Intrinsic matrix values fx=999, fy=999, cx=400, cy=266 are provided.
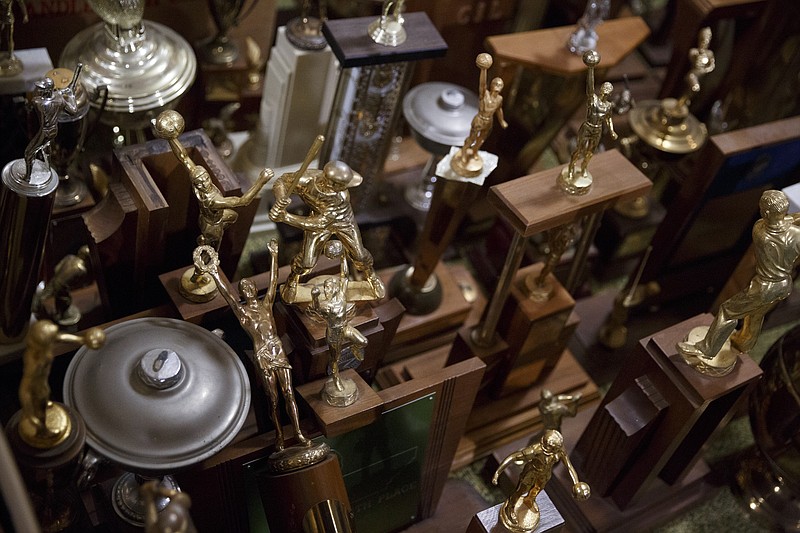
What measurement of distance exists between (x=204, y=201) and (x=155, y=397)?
28cm

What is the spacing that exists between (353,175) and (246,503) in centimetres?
47

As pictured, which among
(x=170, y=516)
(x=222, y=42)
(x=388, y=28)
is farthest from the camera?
(x=222, y=42)

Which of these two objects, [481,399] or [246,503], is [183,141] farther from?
[481,399]

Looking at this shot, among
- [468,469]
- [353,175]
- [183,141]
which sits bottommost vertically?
[468,469]

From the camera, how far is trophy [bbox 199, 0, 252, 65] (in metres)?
1.89

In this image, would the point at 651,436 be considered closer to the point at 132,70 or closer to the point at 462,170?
the point at 462,170

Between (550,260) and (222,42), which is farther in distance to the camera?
(222,42)

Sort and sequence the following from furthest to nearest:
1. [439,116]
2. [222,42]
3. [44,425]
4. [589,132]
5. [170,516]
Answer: [222,42]
[439,116]
[589,132]
[44,425]
[170,516]

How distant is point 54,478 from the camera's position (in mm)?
1115

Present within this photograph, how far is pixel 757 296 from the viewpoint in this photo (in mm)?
1333

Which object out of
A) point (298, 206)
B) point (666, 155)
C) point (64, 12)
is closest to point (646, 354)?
point (666, 155)

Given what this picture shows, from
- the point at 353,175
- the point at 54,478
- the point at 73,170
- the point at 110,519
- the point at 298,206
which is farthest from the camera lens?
the point at 298,206

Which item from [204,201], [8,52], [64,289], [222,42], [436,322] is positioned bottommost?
[436,322]

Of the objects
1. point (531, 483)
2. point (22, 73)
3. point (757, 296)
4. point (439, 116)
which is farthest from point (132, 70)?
point (757, 296)
